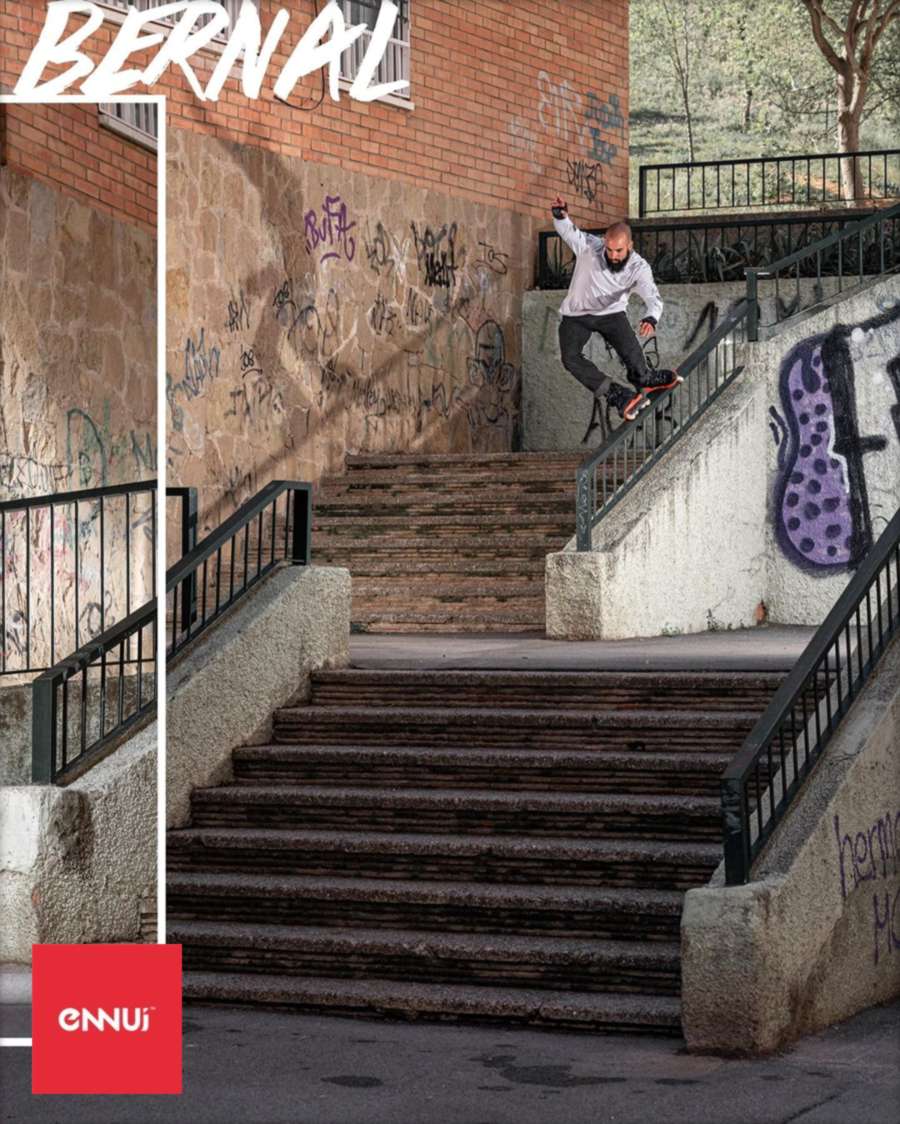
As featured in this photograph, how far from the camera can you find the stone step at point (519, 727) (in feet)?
32.9

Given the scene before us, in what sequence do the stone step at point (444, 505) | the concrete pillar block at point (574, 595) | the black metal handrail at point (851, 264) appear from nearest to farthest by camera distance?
1. the concrete pillar block at point (574, 595)
2. the stone step at point (444, 505)
3. the black metal handrail at point (851, 264)

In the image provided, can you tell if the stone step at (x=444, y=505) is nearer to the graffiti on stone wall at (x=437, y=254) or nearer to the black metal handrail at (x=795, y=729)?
the graffiti on stone wall at (x=437, y=254)

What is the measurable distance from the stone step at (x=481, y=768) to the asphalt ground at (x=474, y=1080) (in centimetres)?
169

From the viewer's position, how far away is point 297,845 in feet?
32.0

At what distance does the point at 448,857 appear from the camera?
944 cm

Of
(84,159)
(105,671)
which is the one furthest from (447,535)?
(84,159)

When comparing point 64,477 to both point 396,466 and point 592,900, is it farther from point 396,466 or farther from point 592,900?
point 396,466

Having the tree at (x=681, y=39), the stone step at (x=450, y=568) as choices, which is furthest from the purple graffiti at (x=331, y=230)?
the tree at (x=681, y=39)

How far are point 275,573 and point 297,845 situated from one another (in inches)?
85.4

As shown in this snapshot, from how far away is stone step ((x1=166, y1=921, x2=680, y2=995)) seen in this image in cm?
851

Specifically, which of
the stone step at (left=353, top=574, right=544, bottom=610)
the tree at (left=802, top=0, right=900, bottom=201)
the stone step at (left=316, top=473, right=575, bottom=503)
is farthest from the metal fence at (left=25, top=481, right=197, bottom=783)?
the tree at (left=802, top=0, right=900, bottom=201)

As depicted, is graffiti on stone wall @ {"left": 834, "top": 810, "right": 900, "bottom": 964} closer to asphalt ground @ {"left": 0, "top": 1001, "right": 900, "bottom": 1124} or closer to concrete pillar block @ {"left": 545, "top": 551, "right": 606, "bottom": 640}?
asphalt ground @ {"left": 0, "top": 1001, "right": 900, "bottom": 1124}

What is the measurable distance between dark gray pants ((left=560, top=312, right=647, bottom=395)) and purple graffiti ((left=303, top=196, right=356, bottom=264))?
3282mm

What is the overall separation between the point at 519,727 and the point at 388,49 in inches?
410
